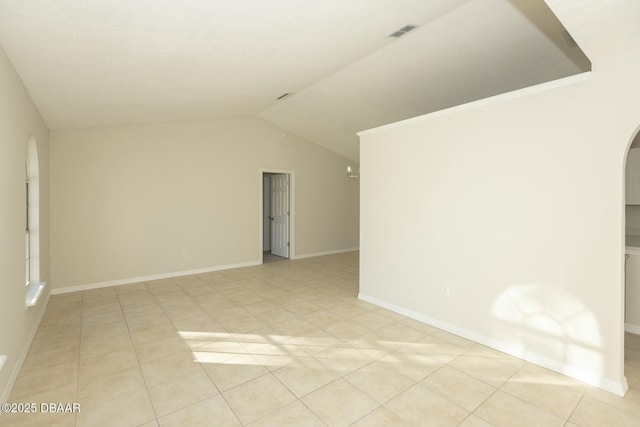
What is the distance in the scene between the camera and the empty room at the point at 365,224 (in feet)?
6.82

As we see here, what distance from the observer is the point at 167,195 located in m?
5.47

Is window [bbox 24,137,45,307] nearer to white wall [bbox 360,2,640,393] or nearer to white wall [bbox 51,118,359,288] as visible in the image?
white wall [bbox 51,118,359,288]

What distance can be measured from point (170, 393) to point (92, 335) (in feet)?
5.14

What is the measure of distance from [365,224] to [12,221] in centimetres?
348

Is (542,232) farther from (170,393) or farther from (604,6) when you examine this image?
(170,393)

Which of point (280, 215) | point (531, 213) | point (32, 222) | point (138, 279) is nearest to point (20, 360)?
point (32, 222)

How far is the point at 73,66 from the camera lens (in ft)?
8.02

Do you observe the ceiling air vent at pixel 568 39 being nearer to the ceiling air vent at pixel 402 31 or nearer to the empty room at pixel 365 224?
the empty room at pixel 365 224

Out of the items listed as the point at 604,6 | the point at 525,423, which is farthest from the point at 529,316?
the point at 604,6

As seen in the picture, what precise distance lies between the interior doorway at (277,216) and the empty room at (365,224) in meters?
2.29

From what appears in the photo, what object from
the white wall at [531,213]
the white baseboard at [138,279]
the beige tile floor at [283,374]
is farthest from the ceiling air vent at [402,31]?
the white baseboard at [138,279]

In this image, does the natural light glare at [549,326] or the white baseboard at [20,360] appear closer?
the white baseboard at [20,360]

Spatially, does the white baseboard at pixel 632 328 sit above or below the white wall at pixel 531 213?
below

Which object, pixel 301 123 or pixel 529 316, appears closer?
pixel 529 316
